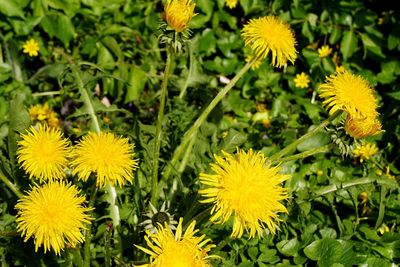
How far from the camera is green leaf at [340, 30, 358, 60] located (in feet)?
11.4

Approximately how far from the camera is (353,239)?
102 inches

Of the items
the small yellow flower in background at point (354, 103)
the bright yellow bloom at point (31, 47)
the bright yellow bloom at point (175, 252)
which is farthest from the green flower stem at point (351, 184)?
the bright yellow bloom at point (31, 47)

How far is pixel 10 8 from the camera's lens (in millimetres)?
3311

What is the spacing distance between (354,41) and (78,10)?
66.8 inches

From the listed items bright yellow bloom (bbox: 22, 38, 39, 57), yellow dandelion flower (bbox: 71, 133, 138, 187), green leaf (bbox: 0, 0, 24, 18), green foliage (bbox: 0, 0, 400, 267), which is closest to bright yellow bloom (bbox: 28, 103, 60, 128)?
green foliage (bbox: 0, 0, 400, 267)

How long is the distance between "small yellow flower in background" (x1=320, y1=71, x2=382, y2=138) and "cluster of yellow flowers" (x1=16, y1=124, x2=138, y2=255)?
0.75 meters

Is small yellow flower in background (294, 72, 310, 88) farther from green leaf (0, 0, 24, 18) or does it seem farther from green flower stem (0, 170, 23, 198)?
green flower stem (0, 170, 23, 198)

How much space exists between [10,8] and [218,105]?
1340mm

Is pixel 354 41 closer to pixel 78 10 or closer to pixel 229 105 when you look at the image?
pixel 229 105

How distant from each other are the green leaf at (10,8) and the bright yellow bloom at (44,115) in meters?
0.55

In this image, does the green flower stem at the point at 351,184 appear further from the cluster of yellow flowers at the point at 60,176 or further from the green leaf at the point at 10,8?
the green leaf at the point at 10,8

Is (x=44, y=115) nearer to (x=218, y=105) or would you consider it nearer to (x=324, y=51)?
(x=218, y=105)

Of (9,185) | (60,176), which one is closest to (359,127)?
(60,176)

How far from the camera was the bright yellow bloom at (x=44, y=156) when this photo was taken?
189 cm
